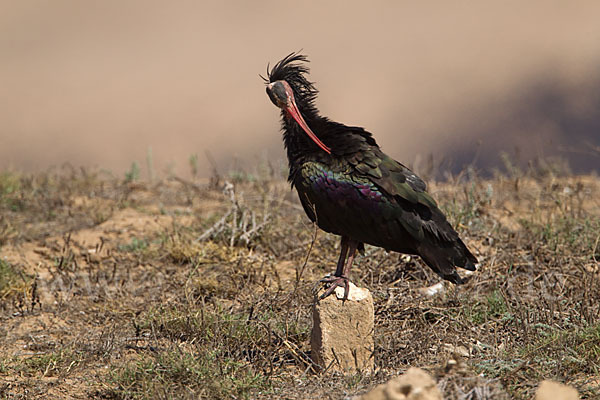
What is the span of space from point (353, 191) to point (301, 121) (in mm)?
645

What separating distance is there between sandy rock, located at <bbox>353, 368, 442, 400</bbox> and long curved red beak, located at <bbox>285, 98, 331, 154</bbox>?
1.98 m

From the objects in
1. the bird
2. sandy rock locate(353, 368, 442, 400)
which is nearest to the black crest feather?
the bird

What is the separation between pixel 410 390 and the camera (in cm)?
272

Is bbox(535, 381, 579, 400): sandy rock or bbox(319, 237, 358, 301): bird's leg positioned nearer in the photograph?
bbox(535, 381, 579, 400): sandy rock

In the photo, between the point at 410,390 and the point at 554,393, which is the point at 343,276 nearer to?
the point at 410,390

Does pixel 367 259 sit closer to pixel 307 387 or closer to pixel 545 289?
pixel 545 289

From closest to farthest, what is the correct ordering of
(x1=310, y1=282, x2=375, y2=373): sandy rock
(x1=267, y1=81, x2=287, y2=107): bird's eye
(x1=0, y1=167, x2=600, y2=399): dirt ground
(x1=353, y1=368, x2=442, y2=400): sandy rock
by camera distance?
(x1=353, y1=368, x2=442, y2=400): sandy rock
(x1=0, y1=167, x2=600, y2=399): dirt ground
(x1=310, y1=282, x2=375, y2=373): sandy rock
(x1=267, y1=81, x2=287, y2=107): bird's eye

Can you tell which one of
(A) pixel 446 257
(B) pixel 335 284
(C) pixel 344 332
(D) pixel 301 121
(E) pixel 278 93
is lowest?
(C) pixel 344 332

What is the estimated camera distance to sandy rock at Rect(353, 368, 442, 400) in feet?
8.86

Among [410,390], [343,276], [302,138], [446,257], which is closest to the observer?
[410,390]

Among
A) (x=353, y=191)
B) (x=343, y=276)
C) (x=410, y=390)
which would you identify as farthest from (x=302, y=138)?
(x=410, y=390)

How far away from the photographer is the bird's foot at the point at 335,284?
4160 mm

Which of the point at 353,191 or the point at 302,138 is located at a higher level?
the point at 302,138

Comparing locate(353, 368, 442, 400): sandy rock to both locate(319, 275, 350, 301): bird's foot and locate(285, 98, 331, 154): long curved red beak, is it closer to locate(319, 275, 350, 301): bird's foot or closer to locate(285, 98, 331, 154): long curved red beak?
locate(319, 275, 350, 301): bird's foot
